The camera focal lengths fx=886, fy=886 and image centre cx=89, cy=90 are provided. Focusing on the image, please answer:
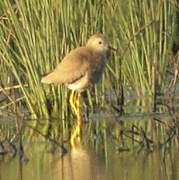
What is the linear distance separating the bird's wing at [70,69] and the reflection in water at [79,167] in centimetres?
161

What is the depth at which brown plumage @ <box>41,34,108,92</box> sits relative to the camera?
31.0ft

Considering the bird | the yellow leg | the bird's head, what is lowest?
the yellow leg

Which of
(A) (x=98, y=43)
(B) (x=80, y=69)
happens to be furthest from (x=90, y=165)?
(A) (x=98, y=43)

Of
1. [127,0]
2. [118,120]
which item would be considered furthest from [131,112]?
[127,0]

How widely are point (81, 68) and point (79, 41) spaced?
0.72 meters

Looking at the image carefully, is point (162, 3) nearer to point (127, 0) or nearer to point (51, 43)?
point (127, 0)

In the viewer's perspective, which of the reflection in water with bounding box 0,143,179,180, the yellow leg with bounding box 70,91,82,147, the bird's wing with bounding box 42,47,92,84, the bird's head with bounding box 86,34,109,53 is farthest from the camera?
the bird's head with bounding box 86,34,109,53

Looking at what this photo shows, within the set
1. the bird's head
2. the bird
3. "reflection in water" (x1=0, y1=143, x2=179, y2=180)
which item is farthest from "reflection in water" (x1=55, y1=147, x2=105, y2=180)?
the bird's head

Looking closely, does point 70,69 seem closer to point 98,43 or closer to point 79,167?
point 98,43

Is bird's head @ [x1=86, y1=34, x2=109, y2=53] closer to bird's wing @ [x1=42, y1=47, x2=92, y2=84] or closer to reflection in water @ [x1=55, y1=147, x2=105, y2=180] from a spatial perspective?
bird's wing @ [x1=42, y1=47, x2=92, y2=84]

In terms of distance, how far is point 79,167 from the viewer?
722 cm

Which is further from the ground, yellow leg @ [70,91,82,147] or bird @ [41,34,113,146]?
bird @ [41,34,113,146]

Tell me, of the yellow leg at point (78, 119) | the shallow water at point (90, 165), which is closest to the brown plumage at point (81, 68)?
the yellow leg at point (78, 119)

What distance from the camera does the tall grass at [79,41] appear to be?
9.79m
